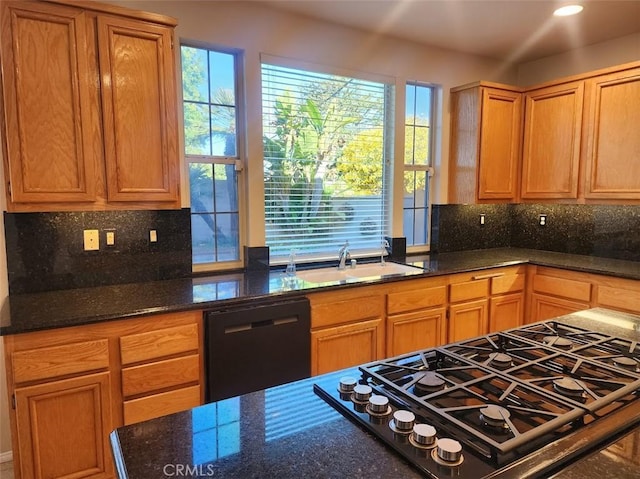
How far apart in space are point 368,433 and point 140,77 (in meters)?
2.04

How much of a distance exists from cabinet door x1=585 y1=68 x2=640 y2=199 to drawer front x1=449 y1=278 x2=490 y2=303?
111 centimetres

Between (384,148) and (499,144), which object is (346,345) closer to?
(384,148)

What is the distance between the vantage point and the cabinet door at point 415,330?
276cm

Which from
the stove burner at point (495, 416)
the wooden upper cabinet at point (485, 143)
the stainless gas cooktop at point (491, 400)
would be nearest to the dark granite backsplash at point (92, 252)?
the stainless gas cooktop at point (491, 400)

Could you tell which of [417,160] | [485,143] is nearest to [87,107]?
[417,160]

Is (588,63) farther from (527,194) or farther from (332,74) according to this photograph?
(332,74)

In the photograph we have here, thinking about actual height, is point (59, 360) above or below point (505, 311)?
above

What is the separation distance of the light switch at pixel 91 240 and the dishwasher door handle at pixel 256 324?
0.93m

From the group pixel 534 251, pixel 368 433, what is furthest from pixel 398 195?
pixel 368 433

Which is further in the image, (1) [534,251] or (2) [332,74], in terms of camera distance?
(1) [534,251]

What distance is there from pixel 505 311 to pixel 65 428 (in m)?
3.02

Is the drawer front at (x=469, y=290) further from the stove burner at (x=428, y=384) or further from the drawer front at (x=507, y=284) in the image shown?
the stove burner at (x=428, y=384)

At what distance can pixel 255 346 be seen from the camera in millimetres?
2176

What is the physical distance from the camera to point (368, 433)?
2.88ft
